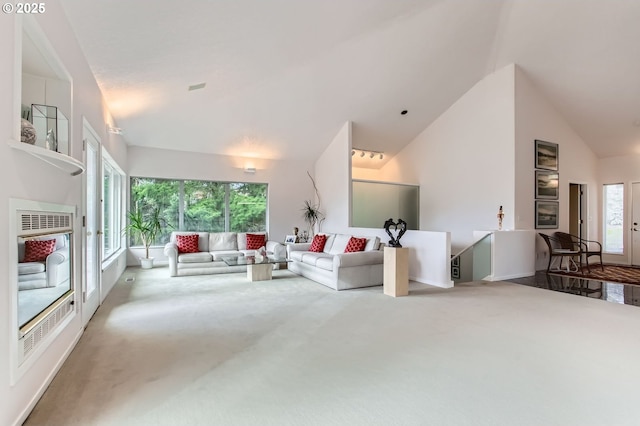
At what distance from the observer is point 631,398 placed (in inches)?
83.7

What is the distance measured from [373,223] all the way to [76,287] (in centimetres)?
603

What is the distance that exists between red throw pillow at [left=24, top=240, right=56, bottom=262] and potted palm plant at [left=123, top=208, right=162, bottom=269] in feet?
15.7

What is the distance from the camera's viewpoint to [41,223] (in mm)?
2207

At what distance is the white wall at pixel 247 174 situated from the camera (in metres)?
7.36

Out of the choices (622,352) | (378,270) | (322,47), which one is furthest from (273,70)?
(622,352)

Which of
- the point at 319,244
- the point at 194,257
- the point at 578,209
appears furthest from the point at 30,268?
the point at 578,209

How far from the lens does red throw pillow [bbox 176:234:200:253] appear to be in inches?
267

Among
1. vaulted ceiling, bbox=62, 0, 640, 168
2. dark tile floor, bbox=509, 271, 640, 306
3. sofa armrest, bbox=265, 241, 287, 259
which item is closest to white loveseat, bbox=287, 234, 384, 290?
sofa armrest, bbox=265, 241, 287, 259

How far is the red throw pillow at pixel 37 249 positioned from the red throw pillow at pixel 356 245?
4245 mm

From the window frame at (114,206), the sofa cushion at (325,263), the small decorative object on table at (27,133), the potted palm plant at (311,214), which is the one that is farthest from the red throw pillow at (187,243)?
the small decorative object on table at (27,133)

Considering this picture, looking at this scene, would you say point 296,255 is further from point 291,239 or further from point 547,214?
point 547,214

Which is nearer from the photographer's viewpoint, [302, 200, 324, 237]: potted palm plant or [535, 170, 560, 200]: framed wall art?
[535, 170, 560, 200]: framed wall art

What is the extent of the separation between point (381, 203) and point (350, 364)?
5.75 metres

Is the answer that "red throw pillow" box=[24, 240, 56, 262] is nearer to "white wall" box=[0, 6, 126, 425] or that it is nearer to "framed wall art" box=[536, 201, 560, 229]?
"white wall" box=[0, 6, 126, 425]
